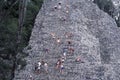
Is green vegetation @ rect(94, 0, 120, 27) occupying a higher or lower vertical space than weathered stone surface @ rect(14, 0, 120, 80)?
lower

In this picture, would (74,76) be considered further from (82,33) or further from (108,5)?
(108,5)

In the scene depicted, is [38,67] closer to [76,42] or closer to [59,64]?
[59,64]

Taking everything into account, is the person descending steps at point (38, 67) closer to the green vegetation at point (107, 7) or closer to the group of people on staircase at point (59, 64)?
the group of people on staircase at point (59, 64)

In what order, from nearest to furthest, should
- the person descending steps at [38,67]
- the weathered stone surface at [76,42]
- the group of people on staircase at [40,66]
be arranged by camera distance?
1. the weathered stone surface at [76,42]
2. the person descending steps at [38,67]
3. the group of people on staircase at [40,66]

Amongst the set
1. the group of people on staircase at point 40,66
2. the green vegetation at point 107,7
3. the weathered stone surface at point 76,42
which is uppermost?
the group of people on staircase at point 40,66

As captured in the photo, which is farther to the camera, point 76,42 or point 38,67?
point 76,42

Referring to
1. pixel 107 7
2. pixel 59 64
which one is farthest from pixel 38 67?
pixel 107 7

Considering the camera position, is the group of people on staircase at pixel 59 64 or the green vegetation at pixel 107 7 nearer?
the group of people on staircase at pixel 59 64

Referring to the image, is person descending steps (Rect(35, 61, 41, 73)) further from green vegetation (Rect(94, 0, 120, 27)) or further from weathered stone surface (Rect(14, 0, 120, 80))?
green vegetation (Rect(94, 0, 120, 27))

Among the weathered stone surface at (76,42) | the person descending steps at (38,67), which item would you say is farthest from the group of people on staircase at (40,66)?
the weathered stone surface at (76,42)

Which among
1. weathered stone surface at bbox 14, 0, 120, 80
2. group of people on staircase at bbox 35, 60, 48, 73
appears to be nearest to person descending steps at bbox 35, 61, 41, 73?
group of people on staircase at bbox 35, 60, 48, 73
